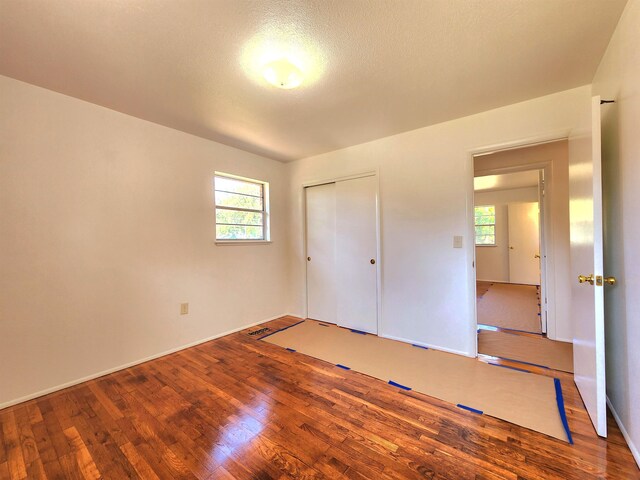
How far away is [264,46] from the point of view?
1.65 metres

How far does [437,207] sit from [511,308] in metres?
2.81

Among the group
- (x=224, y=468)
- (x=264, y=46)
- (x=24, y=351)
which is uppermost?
(x=264, y=46)

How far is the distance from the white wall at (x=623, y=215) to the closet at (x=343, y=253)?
1.99m

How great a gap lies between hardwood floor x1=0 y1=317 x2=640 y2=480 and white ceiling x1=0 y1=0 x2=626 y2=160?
243 cm

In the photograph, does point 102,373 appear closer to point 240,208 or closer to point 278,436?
point 278,436

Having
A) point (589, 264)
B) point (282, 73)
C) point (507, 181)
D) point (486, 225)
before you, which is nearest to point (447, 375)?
point (589, 264)

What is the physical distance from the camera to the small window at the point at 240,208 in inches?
135

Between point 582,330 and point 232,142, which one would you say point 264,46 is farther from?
point 582,330

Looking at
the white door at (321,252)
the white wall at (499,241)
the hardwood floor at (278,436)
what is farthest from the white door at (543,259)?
the white wall at (499,241)

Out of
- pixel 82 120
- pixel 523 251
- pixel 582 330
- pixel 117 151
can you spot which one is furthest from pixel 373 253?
pixel 523 251

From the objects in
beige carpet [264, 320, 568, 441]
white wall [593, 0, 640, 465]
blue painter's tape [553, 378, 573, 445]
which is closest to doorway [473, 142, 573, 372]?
blue painter's tape [553, 378, 573, 445]

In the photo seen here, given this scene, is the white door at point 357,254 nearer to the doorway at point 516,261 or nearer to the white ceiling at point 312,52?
Answer: the white ceiling at point 312,52

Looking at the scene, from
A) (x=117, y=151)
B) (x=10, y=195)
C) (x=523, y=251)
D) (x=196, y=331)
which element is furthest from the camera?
(x=523, y=251)

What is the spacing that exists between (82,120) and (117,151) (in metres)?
0.33
